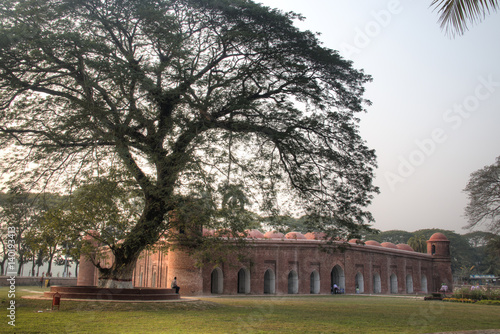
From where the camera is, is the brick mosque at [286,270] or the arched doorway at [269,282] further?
the arched doorway at [269,282]

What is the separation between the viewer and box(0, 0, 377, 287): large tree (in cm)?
1289

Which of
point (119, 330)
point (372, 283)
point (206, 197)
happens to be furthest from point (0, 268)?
point (119, 330)

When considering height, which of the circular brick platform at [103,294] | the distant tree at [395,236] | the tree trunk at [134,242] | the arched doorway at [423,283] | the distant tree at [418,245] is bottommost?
the arched doorway at [423,283]

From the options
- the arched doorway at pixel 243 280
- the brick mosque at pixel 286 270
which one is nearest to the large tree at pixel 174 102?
the brick mosque at pixel 286 270

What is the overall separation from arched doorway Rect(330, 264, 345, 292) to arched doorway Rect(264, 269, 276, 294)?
531 cm

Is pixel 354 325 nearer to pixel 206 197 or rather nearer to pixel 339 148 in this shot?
pixel 206 197

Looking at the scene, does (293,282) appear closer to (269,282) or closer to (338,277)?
(269,282)

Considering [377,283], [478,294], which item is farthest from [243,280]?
[478,294]

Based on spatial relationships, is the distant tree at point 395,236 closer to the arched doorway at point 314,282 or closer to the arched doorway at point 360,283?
the arched doorway at point 360,283

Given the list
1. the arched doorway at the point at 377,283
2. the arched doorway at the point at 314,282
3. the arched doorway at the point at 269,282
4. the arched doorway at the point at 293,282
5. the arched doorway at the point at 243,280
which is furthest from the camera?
the arched doorway at the point at 377,283

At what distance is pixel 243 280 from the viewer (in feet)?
96.6

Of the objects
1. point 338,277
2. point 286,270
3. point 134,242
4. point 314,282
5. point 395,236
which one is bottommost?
point 314,282

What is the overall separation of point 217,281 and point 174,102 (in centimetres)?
1732

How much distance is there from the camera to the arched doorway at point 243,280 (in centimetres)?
2878
